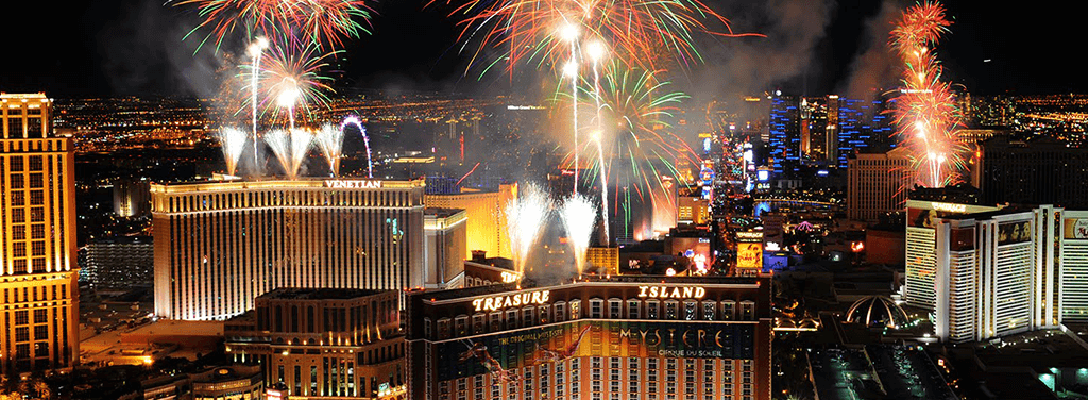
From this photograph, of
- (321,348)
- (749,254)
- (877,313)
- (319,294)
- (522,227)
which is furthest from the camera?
(749,254)

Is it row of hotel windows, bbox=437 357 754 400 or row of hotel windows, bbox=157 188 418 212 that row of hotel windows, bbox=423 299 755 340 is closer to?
row of hotel windows, bbox=437 357 754 400

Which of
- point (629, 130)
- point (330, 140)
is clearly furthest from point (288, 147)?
point (629, 130)

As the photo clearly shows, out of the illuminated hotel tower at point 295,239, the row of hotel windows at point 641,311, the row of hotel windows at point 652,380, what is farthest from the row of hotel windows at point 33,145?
the row of hotel windows at point 652,380

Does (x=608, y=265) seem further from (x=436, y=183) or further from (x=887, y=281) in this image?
(x=887, y=281)

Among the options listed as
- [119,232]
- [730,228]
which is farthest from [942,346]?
[119,232]

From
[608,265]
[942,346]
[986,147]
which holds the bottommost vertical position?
[942,346]

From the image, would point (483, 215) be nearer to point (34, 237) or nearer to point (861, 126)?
point (34, 237)

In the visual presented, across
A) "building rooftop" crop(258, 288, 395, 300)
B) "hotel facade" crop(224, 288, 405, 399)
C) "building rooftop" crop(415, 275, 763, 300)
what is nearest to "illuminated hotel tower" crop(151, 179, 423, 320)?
"building rooftop" crop(258, 288, 395, 300)
